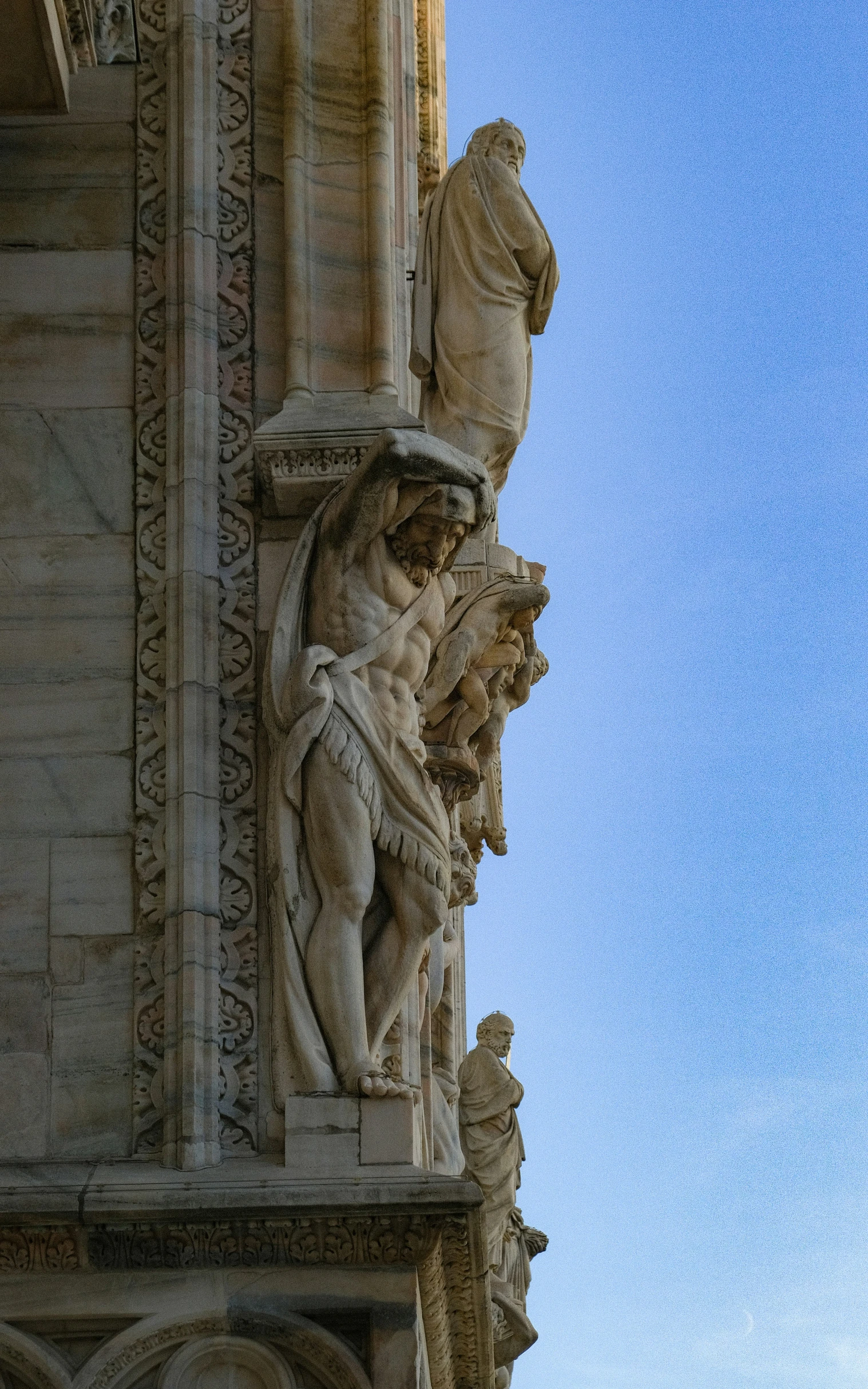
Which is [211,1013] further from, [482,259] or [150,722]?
[482,259]

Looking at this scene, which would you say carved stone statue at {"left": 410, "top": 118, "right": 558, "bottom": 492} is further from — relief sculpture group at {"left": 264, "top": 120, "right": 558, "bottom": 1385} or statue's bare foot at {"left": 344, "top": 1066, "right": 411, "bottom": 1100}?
statue's bare foot at {"left": 344, "top": 1066, "right": 411, "bottom": 1100}

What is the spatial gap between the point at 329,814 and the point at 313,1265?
1801 mm

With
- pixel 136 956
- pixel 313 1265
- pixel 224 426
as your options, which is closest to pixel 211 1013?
pixel 136 956

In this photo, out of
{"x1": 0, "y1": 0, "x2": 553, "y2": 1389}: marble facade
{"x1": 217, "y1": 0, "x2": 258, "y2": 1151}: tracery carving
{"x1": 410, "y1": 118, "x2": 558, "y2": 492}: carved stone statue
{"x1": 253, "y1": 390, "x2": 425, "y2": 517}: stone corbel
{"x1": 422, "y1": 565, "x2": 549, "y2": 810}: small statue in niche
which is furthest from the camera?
{"x1": 410, "y1": 118, "x2": 558, "y2": 492}: carved stone statue

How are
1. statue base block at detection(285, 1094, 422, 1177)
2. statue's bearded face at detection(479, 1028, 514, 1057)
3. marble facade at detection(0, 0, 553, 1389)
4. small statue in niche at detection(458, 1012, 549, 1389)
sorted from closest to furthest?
marble facade at detection(0, 0, 553, 1389) < statue base block at detection(285, 1094, 422, 1177) < small statue in niche at detection(458, 1012, 549, 1389) < statue's bearded face at detection(479, 1028, 514, 1057)

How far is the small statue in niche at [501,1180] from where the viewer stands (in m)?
15.9

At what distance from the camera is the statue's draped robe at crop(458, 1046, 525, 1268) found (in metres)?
16.2

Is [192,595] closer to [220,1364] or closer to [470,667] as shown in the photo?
[470,667]

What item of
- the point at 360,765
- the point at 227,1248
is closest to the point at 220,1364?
the point at 227,1248

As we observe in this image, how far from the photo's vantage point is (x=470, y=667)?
1421 centimetres

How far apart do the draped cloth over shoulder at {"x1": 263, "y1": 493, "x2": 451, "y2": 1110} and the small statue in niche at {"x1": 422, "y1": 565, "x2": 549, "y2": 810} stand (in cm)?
217

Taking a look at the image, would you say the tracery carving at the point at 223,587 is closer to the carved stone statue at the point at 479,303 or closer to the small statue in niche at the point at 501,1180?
the carved stone statue at the point at 479,303

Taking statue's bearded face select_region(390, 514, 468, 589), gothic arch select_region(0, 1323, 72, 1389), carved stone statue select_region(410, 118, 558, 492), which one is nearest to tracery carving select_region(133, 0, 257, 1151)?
statue's bearded face select_region(390, 514, 468, 589)

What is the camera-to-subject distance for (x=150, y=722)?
39.1ft
